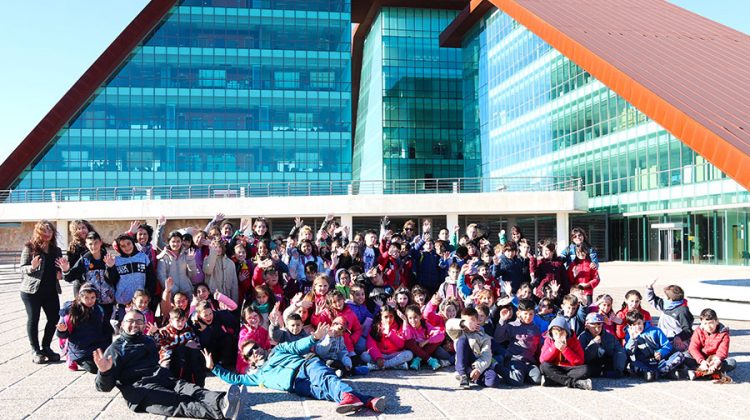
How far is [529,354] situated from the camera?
709cm

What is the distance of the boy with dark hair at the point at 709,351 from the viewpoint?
6.82 metres

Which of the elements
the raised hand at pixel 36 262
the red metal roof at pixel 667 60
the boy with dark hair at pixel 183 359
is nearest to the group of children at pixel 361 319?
the boy with dark hair at pixel 183 359

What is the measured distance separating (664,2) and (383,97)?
22.1m

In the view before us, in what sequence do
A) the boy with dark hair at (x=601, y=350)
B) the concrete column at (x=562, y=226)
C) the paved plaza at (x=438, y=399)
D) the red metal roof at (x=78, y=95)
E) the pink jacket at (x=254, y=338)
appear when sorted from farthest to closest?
the red metal roof at (x=78, y=95) < the concrete column at (x=562, y=226) < the pink jacket at (x=254, y=338) < the boy with dark hair at (x=601, y=350) < the paved plaza at (x=438, y=399)

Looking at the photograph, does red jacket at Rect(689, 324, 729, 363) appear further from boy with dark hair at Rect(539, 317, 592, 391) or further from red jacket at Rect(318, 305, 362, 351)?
red jacket at Rect(318, 305, 362, 351)

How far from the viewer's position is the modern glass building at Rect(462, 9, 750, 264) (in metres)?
28.5

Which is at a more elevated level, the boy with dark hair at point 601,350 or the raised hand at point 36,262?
the raised hand at point 36,262

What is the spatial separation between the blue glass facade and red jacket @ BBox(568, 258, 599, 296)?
→ 4121 centimetres

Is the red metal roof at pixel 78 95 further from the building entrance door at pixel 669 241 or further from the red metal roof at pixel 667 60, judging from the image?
the building entrance door at pixel 669 241

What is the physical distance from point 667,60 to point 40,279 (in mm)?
28244

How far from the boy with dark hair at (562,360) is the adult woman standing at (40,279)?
18.1 ft

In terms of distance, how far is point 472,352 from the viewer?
6902mm

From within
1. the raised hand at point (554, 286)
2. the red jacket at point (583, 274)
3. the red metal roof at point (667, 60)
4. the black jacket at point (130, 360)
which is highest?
the red metal roof at point (667, 60)

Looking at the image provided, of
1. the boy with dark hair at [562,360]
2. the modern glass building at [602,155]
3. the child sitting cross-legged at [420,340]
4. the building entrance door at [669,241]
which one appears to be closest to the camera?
the boy with dark hair at [562,360]
